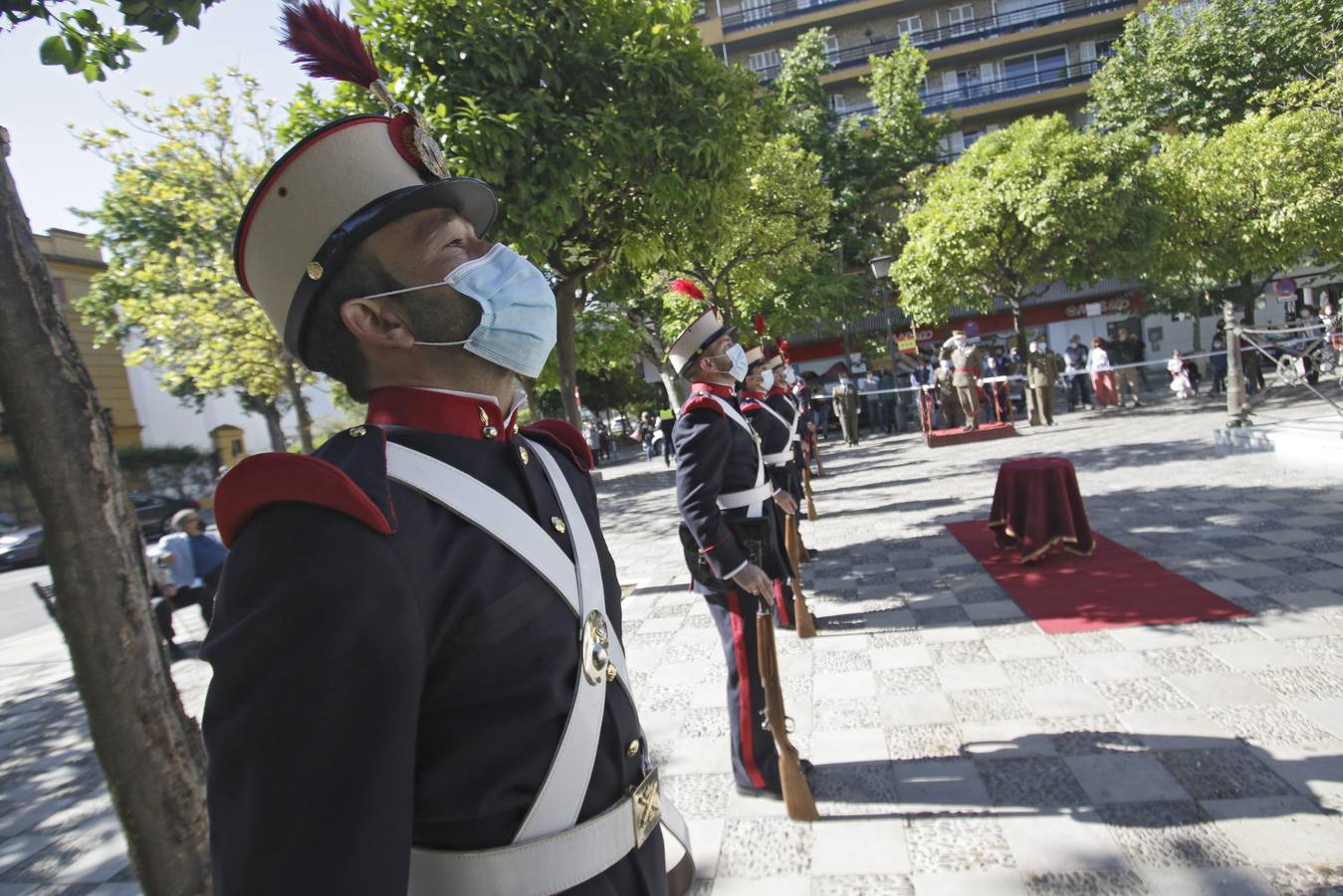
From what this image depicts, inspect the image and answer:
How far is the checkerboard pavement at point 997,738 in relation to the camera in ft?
9.37

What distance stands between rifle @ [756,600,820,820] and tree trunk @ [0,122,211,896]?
2084mm

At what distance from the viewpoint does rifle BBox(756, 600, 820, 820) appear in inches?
129

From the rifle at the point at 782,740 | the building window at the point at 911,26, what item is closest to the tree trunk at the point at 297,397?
the rifle at the point at 782,740

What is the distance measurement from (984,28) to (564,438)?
142ft

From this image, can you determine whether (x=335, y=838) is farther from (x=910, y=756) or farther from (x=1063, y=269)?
(x=1063, y=269)

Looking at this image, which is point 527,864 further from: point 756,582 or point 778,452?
point 778,452

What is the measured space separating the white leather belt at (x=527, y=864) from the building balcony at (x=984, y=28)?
38925 millimetres

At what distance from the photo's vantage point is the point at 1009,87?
36938 millimetres

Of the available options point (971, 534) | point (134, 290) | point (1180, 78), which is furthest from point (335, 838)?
point (1180, 78)

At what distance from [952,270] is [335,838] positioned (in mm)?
18695

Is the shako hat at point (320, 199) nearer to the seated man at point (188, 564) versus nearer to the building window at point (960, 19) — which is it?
the seated man at point (188, 564)

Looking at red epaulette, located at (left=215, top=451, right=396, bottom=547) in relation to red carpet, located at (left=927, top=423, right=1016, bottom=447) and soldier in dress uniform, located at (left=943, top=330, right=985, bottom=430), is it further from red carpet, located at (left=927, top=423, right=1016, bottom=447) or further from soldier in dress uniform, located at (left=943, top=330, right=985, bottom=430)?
red carpet, located at (left=927, top=423, right=1016, bottom=447)

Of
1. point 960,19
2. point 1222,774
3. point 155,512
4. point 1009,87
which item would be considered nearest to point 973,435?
point 1222,774

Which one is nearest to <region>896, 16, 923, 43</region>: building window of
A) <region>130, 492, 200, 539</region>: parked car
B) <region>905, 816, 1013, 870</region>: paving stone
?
<region>130, 492, 200, 539</region>: parked car
